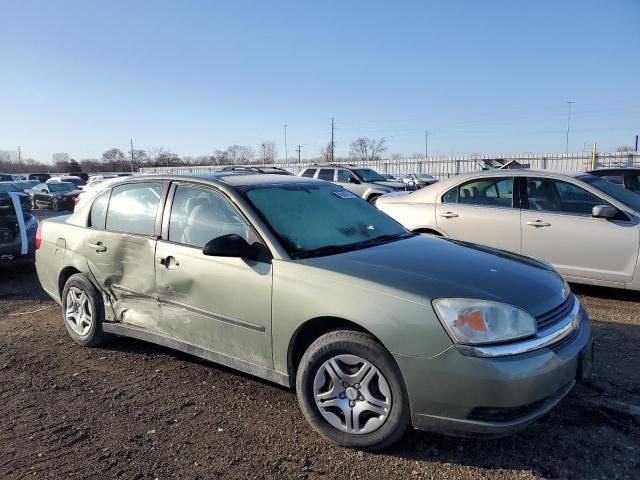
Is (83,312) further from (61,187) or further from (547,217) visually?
(61,187)

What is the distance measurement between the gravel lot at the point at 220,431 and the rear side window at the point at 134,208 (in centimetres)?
117

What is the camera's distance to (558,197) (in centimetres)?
618

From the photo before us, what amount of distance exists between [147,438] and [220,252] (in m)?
1.23

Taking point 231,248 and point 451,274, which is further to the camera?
point 231,248

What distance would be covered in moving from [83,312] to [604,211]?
5.54 metres

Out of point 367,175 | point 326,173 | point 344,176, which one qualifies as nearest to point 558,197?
point 344,176

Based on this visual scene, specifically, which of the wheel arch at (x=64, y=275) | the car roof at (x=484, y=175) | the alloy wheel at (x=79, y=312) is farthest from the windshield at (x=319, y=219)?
the car roof at (x=484, y=175)

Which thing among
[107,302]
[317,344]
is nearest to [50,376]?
[107,302]

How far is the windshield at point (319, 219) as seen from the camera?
11.4 ft

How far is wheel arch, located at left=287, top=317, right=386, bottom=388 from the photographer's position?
297 centimetres

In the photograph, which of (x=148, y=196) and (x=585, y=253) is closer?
(x=148, y=196)

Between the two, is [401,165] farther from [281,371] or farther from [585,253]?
[281,371]

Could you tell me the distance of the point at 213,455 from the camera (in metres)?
2.93

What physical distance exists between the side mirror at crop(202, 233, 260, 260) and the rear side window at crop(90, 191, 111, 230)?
72.5 inches
